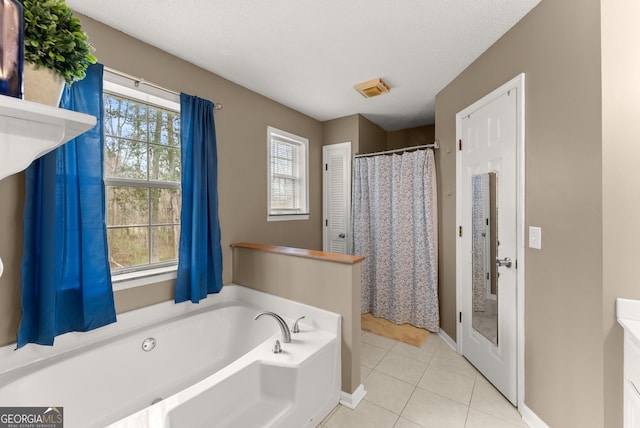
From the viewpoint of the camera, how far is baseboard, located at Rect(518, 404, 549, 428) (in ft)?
5.01

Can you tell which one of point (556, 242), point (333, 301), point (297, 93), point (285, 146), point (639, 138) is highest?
point (297, 93)

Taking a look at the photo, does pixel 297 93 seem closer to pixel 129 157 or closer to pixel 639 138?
pixel 129 157

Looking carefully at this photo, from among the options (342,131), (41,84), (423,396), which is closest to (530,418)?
(423,396)

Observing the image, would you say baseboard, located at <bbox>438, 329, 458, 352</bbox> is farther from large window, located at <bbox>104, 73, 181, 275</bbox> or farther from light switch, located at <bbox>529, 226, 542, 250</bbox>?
large window, located at <bbox>104, 73, 181, 275</bbox>

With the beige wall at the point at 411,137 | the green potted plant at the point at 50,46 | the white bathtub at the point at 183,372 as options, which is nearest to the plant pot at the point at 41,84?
the green potted plant at the point at 50,46

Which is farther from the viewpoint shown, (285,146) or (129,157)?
(285,146)

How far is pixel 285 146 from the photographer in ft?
10.7

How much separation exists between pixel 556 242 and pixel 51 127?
213 cm

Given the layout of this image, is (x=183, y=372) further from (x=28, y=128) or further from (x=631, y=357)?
(x=631, y=357)

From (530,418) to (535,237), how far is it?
1.09 meters

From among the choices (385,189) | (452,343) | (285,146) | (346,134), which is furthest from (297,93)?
(452,343)

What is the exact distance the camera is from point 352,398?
1754 mm

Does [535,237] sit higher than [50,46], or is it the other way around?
[50,46]

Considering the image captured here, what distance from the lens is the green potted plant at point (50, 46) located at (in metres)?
0.64
